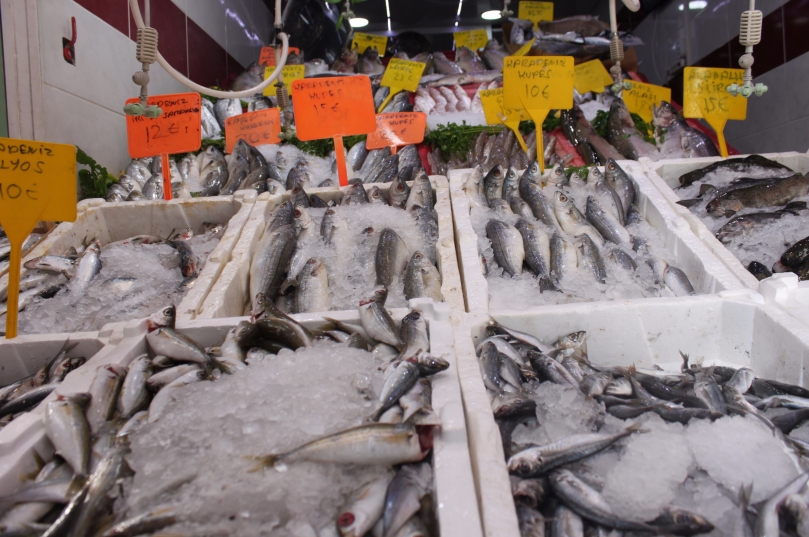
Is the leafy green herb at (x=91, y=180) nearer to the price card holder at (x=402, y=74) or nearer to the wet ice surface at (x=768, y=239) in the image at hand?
the price card holder at (x=402, y=74)

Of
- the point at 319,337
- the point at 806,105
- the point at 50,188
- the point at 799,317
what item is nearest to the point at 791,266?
the point at 799,317

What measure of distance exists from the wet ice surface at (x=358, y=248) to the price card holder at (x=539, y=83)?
1.25 meters

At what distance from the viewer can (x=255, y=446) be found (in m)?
1.25

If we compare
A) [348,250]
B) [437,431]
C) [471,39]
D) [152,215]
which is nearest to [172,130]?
[152,215]

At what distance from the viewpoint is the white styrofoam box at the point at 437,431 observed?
1.10m

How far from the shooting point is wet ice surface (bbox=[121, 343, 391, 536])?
1095 mm

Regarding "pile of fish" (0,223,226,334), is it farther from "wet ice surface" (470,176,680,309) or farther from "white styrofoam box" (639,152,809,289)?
"white styrofoam box" (639,152,809,289)

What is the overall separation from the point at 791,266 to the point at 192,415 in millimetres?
2854

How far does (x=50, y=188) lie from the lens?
1943 millimetres

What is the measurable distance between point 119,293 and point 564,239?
246 centimetres

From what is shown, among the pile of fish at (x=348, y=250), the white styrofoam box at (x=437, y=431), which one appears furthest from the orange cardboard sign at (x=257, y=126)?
the white styrofoam box at (x=437, y=431)

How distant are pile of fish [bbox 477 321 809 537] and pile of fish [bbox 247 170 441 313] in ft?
2.92

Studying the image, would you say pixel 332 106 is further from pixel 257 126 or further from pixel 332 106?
pixel 257 126

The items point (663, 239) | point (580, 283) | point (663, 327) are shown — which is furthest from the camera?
point (663, 239)
